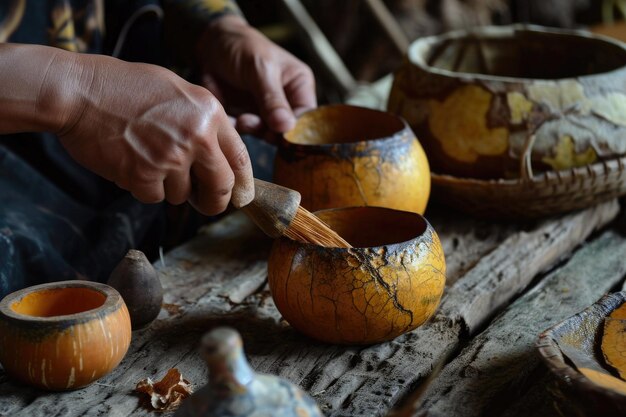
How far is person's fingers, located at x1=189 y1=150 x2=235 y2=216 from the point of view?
1271 mm

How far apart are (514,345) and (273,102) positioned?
836 mm

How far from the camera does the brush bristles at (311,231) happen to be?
1.31 m

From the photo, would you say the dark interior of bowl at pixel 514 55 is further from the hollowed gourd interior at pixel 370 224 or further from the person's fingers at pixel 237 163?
the person's fingers at pixel 237 163

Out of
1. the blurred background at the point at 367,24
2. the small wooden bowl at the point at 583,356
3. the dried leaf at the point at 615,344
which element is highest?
the small wooden bowl at the point at 583,356

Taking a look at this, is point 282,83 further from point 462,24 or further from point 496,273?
point 462,24

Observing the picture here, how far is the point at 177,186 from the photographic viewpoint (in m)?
1.30

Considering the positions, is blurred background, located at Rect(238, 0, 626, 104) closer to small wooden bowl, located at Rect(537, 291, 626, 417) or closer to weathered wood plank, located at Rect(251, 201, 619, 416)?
weathered wood plank, located at Rect(251, 201, 619, 416)

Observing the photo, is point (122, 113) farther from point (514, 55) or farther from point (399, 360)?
point (514, 55)

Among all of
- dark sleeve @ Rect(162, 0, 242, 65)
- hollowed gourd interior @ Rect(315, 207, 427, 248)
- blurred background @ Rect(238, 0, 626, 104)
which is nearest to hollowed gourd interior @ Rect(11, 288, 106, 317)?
hollowed gourd interior @ Rect(315, 207, 427, 248)

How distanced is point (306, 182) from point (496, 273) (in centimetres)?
42

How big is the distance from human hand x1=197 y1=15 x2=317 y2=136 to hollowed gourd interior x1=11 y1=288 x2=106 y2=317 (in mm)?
670

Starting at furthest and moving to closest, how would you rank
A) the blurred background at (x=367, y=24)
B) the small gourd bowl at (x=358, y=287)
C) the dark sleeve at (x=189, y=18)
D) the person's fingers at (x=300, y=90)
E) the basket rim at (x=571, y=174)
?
1. the blurred background at (x=367, y=24)
2. the dark sleeve at (x=189, y=18)
3. the person's fingers at (x=300, y=90)
4. the basket rim at (x=571, y=174)
5. the small gourd bowl at (x=358, y=287)

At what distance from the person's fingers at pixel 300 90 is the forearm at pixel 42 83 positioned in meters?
0.79

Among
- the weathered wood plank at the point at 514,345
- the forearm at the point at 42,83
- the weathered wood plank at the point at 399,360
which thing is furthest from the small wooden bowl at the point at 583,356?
the forearm at the point at 42,83
